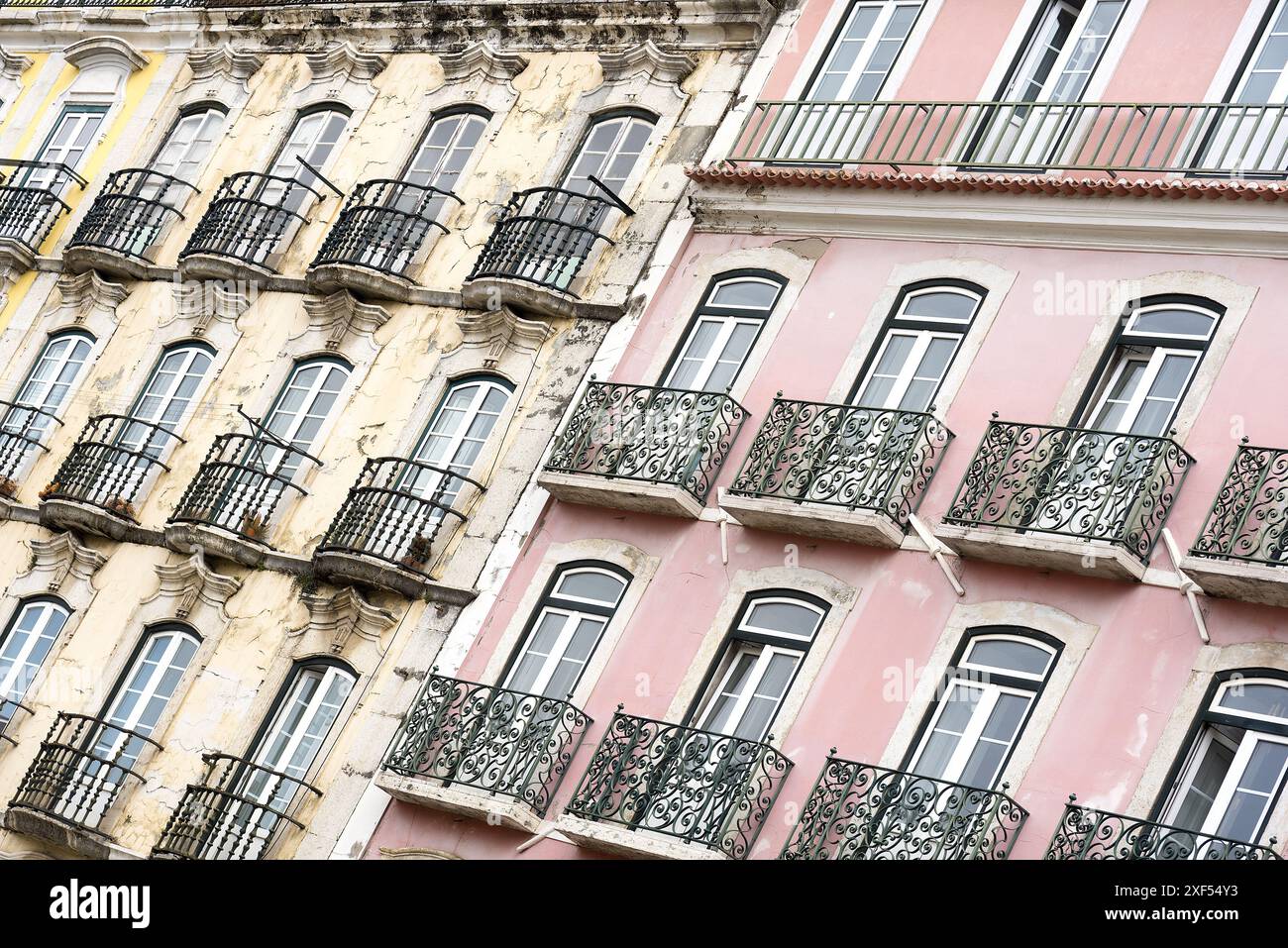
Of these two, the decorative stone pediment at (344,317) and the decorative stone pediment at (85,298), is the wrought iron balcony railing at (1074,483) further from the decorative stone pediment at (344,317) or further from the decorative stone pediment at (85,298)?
the decorative stone pediment at (85,298)

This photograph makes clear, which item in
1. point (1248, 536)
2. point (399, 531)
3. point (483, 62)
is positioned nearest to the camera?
point (1248, 536)

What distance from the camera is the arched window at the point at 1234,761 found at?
17.6 m

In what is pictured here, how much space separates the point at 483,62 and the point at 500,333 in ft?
13.8

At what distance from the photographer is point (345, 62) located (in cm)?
2852

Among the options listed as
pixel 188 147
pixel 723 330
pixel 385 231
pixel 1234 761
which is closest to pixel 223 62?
pixel 188 147

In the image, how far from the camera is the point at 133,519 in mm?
25969

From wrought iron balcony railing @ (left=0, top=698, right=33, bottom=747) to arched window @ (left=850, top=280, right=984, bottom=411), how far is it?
32.8ft

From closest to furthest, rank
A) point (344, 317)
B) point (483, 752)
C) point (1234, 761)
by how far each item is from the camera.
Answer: point (1234, 761), point (483, 752), point (344, 317)

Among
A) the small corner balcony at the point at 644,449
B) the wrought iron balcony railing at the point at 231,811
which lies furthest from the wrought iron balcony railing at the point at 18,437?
the small corner balcony at the point at 644,449

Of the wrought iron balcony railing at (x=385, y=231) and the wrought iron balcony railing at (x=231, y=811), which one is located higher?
the wrought iron balcony railing at (x=385, y=231)

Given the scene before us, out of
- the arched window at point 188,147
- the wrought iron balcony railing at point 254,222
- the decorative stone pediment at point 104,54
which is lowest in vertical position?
the wrought iron balcony railing at point 254,222

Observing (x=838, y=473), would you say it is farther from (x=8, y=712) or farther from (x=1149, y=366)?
(x=8, y=712)

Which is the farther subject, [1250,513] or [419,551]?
[419,551]

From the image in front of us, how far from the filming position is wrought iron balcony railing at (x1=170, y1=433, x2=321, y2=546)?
24.7 m
